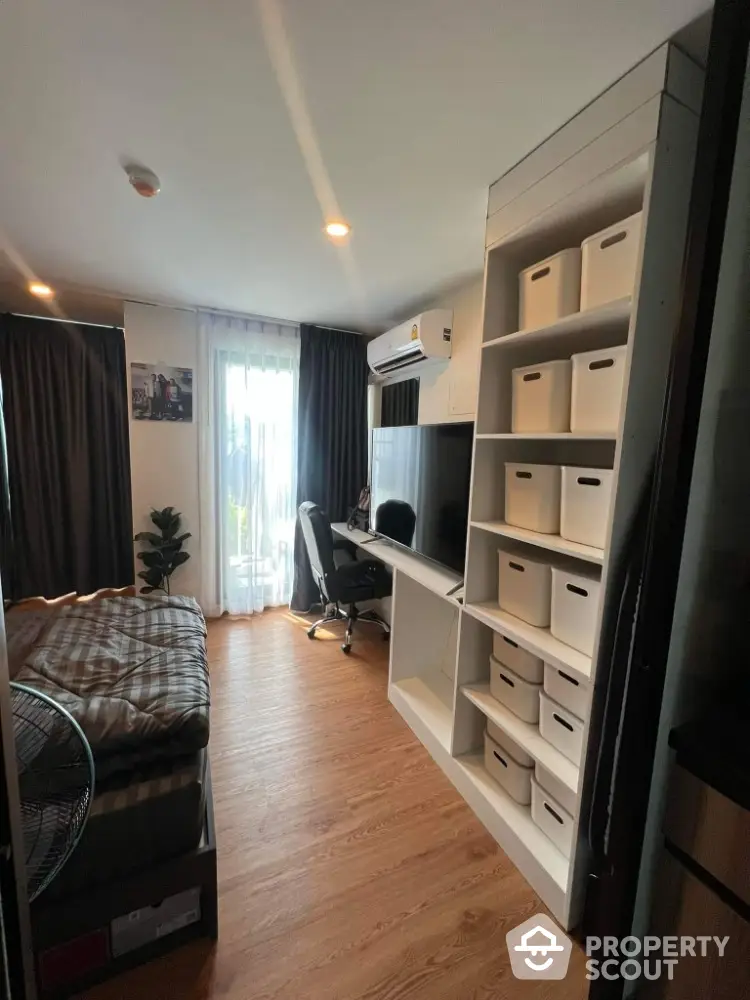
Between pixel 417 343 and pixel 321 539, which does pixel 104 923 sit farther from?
pixel 417 343

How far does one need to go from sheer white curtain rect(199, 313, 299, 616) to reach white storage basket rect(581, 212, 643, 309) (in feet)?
8.43

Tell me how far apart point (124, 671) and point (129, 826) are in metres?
0.52

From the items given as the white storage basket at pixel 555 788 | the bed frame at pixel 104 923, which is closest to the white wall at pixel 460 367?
the white storage basket at pixel 555 788

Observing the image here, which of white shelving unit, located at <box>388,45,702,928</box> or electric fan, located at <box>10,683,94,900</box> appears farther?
white shelving unit, located at <box>388,45,702,928</box>

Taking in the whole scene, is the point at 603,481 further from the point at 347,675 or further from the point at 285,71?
the point at 347,675

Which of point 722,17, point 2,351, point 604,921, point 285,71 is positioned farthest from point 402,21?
point 2,351

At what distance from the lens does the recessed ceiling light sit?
1823 mm

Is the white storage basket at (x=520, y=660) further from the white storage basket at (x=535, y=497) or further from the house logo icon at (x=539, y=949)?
the house logo icon at (x=539, y=949)

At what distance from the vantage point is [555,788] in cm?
142

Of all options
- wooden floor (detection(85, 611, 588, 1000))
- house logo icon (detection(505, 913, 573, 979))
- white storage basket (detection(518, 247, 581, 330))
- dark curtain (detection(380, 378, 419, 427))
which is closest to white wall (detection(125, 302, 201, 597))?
dark curtain (detection(380, 378, 419, 427))

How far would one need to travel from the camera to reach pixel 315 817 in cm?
163

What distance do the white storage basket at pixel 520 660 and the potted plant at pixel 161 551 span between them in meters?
2.51

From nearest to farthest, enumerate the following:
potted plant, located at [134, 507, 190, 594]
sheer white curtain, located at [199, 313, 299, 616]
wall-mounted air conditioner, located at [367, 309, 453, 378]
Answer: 1. wall-mounted air conditioner, located at [367, 309, 453, 378]
2. potted plant, located at [134, 507, 190, 594]
3. sheer white curtain, located at [199, 313, 299, 616]

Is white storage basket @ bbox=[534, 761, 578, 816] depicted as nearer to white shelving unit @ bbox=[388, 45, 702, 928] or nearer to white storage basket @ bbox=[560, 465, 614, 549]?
white shelving unit @ bbox=[388, 45, 702, 928]
